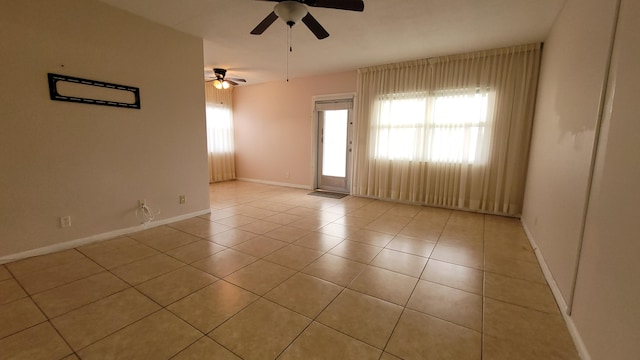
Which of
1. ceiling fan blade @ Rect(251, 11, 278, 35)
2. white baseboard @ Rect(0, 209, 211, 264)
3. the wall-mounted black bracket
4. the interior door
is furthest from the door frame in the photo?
the wall-mounted black bracket

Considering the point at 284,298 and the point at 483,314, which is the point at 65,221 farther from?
the point at 483,314

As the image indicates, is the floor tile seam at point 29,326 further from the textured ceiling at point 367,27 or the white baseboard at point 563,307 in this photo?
the white baseboard at point 563,307

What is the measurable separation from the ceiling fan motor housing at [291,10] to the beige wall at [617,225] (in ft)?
7.08

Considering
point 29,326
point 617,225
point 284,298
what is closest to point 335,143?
point 284,298

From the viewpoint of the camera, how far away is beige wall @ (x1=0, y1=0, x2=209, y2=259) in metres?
2.48

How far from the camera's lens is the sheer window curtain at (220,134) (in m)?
7.04

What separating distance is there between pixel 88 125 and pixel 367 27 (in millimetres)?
3564

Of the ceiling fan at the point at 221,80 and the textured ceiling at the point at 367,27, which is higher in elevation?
the textured ceiling at the point at 367,27

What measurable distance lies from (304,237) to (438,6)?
310 cm

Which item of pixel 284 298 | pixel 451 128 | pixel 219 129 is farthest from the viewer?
pixel 219 129

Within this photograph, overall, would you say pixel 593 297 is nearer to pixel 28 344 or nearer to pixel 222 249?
pixel 222 249

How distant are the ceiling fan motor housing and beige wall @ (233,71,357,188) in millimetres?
3407

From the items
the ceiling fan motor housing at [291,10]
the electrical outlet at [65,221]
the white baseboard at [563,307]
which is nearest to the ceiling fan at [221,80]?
the ceiling fan motor housing at [291,10]

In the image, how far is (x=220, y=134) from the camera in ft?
24.0
